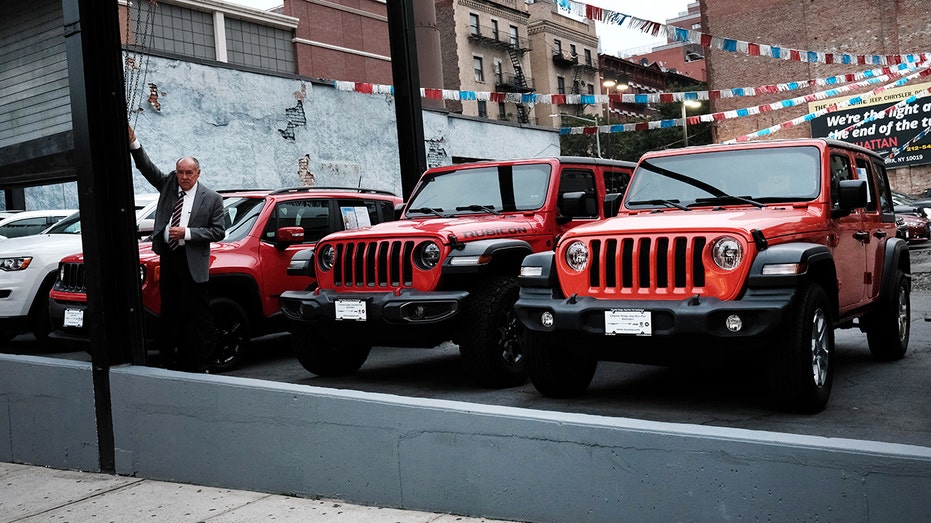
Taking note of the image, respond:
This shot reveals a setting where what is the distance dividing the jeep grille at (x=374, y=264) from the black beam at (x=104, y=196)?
1707mm

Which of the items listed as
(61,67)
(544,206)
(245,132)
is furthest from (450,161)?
(544,206)

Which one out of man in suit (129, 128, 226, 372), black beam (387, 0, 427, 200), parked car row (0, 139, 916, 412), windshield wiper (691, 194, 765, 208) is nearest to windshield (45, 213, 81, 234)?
parked car row (0, 139, 916, 412)

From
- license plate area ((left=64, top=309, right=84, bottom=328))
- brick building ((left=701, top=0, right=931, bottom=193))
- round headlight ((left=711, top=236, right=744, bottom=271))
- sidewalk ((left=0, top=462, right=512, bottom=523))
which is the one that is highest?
brick building ((left=701, top=0, right=931, bottom=193))

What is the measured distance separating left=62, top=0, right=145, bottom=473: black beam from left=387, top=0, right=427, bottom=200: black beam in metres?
4.54

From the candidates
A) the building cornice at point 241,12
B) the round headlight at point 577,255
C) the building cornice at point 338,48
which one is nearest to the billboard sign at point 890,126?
the building cornice at point 338,48

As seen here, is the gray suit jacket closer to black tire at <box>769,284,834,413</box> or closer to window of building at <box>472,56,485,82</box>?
black tire at <box>769,284,834,413</box>

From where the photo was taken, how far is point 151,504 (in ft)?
17.2

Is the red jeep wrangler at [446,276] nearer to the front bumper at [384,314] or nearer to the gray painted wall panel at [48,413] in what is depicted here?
the front bumper at [384,314]

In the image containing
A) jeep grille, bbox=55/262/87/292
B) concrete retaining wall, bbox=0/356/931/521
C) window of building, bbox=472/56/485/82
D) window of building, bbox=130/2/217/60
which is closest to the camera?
concrete retaining wall, bbox=0/356/931/521

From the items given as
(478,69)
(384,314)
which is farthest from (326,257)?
(478,69)

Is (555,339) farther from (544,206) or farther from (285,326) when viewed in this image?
(285,326)

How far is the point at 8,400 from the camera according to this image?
21.6 ft

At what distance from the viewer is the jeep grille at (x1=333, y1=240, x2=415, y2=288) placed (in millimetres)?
7160

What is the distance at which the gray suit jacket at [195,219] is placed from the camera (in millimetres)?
7352
